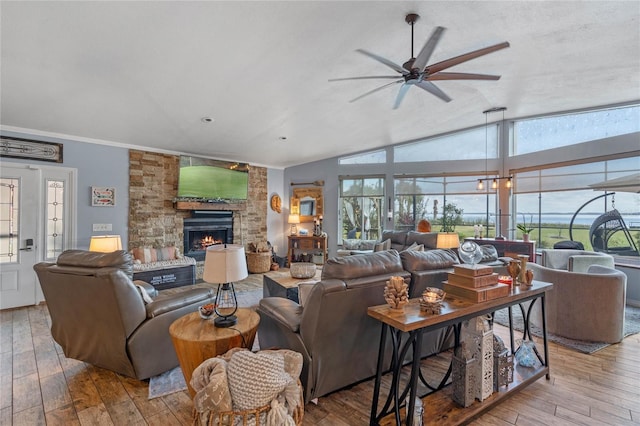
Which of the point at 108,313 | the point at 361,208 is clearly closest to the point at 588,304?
the point at 108,313

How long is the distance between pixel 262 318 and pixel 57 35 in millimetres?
2898

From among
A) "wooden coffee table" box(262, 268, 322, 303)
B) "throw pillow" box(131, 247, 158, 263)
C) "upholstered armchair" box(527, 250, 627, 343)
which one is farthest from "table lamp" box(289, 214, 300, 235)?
"upholstered armchair" box(527, 250, 627, 343)

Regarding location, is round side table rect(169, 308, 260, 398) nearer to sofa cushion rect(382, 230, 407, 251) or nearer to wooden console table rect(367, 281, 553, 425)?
wooden console table rect(367, 281, 553, 425)

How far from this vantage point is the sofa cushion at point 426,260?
2.32 meters

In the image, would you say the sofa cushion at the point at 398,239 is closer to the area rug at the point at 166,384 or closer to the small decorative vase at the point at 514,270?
the small decorative vase at the point at 514,270

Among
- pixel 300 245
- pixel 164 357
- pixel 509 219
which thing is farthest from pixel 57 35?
pixel 509 219

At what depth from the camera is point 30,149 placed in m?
4.27

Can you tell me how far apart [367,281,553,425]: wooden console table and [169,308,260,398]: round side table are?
883mm

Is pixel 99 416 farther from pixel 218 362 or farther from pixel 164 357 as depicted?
pixel 218 362

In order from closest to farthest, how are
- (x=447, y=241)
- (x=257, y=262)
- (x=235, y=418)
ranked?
(x=235, y=418) → (x=447, y=241) → (x=257, y=262)

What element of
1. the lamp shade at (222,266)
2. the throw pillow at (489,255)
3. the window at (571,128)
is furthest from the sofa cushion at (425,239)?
the lamp shade at (222,266)

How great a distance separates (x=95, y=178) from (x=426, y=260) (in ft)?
18.1

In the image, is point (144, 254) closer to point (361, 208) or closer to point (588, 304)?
point (361, 208)

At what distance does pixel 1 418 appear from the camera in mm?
1908
